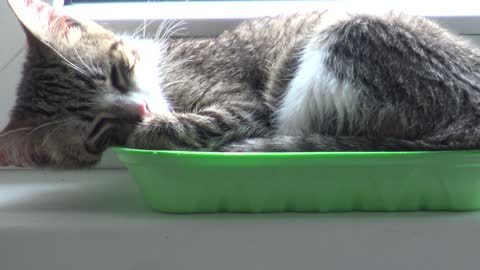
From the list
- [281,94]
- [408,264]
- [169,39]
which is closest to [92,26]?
[169,39]

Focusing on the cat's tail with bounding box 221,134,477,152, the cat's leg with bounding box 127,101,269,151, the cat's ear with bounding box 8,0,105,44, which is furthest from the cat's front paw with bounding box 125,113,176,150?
the cat's ear with bounding box 8,0,105,44

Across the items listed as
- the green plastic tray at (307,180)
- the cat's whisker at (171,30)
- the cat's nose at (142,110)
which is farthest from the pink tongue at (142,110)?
the cat's whisker at (171,30)

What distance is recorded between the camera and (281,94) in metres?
1.22

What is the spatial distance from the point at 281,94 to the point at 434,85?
33 cm

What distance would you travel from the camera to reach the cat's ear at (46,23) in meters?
1.15

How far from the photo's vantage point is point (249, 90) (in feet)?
4.09

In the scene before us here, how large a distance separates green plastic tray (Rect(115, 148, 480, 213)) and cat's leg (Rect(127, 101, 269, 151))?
0.10 meters

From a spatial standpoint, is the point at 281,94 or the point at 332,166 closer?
the point at 332,166

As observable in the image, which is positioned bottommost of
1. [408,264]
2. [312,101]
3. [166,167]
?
[408,264]

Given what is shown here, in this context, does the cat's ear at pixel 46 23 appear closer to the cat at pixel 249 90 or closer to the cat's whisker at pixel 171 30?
the cat at pixel 249 90

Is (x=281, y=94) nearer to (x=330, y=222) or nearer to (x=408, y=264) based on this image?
(x=330, y=222)

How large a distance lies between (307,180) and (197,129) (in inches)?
10.5

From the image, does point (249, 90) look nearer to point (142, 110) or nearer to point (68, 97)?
point (142, 110)

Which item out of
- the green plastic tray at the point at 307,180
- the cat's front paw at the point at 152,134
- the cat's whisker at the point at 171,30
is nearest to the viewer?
the green plastic tray at the point at 307,180
